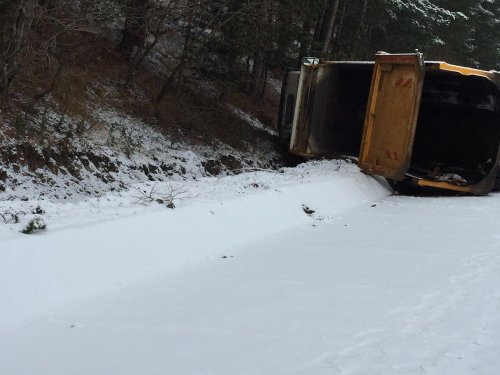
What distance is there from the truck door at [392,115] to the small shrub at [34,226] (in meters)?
7.05

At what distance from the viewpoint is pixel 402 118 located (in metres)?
10.2

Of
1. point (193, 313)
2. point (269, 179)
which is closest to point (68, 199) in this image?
point (269, 179)

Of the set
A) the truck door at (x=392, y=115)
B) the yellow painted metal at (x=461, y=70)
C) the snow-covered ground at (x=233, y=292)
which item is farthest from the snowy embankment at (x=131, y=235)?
the yellow painted metal at (x=461, y=70)

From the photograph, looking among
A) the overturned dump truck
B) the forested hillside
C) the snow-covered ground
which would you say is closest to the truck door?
the overturned dump truck

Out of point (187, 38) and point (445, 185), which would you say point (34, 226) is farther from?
point (187, 38)

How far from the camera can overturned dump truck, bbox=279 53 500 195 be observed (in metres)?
10.2

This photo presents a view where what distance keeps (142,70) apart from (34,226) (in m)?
10.4

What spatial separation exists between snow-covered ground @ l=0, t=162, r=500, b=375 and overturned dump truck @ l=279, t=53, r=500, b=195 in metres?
3.38

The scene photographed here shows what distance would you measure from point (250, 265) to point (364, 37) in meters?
18.6

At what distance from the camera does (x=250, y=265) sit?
18.2ft

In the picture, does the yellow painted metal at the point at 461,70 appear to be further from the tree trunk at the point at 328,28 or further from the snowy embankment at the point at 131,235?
the tree trunk at the point at 328,28

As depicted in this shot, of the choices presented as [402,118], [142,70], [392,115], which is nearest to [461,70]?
[402,118]

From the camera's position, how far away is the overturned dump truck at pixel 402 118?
1018cm

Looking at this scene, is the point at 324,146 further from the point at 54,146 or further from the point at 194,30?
the point at 54,146
